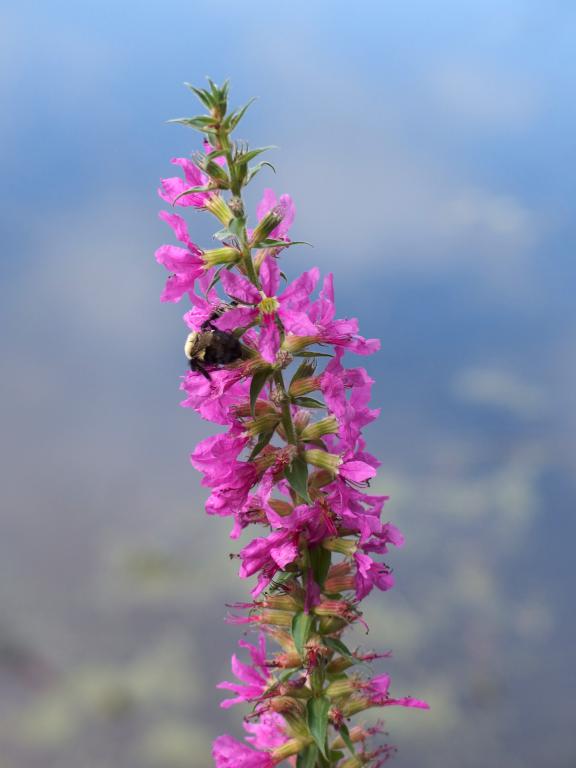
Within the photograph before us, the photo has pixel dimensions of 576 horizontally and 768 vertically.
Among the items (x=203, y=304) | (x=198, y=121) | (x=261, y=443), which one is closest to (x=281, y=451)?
(x=261, y=443)

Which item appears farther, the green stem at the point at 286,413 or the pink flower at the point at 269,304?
the green stem at the point at 286,413

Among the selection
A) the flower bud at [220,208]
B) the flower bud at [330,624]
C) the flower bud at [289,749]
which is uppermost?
the flower bud at [220,208]

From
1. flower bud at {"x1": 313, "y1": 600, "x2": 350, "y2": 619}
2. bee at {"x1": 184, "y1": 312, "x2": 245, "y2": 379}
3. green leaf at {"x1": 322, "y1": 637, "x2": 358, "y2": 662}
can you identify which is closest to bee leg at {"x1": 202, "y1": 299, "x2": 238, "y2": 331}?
bee at {"x1": 184, "y1": 312, "x2": 245, "y2": 379}

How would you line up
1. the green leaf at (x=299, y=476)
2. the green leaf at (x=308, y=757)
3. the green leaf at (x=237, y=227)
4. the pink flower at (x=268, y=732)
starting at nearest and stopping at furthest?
the green leaf at (x=237, y=227) < the green leaf at (x=299, y=476) < the green leaf at (x=308, y=757) < the pink flower at (x=268, y=732)

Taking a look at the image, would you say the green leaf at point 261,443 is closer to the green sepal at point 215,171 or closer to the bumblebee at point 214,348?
the bumblebee at point 214,348

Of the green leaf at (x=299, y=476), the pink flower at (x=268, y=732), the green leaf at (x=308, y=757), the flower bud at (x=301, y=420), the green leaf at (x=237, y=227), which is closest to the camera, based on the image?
the green leaf at (x=237, y=227)

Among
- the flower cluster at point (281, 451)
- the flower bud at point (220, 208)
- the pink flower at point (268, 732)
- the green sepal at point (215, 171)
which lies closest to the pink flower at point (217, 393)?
the flower cluster at point (281, 451)

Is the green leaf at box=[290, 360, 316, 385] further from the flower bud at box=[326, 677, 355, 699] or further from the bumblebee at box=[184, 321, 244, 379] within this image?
the flower bud at box=[326, 677, 355, 699]

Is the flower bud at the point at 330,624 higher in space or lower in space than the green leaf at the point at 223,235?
lower

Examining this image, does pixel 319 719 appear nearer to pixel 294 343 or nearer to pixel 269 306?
pixel 294 343
